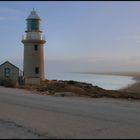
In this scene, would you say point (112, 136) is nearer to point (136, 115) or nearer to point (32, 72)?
point (136, 115)

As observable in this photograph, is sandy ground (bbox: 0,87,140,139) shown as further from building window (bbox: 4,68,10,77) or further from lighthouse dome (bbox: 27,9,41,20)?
lighthouse dome (bbox: 27,9,41,20)

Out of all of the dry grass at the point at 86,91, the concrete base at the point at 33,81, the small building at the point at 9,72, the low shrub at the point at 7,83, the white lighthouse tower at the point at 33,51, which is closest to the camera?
the dry grass at the point at 86,91

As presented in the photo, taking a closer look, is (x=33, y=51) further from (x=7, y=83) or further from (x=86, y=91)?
(x=86, y=91)

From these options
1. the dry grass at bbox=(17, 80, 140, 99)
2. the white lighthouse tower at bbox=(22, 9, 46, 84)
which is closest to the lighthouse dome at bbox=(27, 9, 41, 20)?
the white lighthouse tower at bbox=(22, 9, 46, 84)

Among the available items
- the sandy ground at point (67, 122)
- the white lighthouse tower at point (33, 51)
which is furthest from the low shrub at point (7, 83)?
the sandy ground at point (67, 122)

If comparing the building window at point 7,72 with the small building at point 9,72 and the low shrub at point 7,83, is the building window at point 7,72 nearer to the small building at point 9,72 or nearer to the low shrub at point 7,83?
the small building at point 9,72

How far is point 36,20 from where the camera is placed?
35.8 meters

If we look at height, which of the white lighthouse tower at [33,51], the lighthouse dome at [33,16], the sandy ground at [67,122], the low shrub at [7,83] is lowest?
the sandy ground at [67,122]

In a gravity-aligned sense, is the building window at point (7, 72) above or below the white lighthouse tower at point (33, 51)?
below

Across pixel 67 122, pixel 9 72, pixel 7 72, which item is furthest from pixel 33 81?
pixel 67 122

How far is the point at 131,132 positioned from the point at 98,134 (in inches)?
38.1

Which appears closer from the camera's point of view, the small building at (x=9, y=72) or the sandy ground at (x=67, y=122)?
the sandy ground at (x=67, y=122)

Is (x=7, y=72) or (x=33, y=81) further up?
(x=7, y=72)

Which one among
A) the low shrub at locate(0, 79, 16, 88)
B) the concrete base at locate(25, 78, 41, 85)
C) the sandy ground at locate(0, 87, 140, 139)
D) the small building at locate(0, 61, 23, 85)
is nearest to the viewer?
the sandy ground at locate(0, 87, 140, 139)
